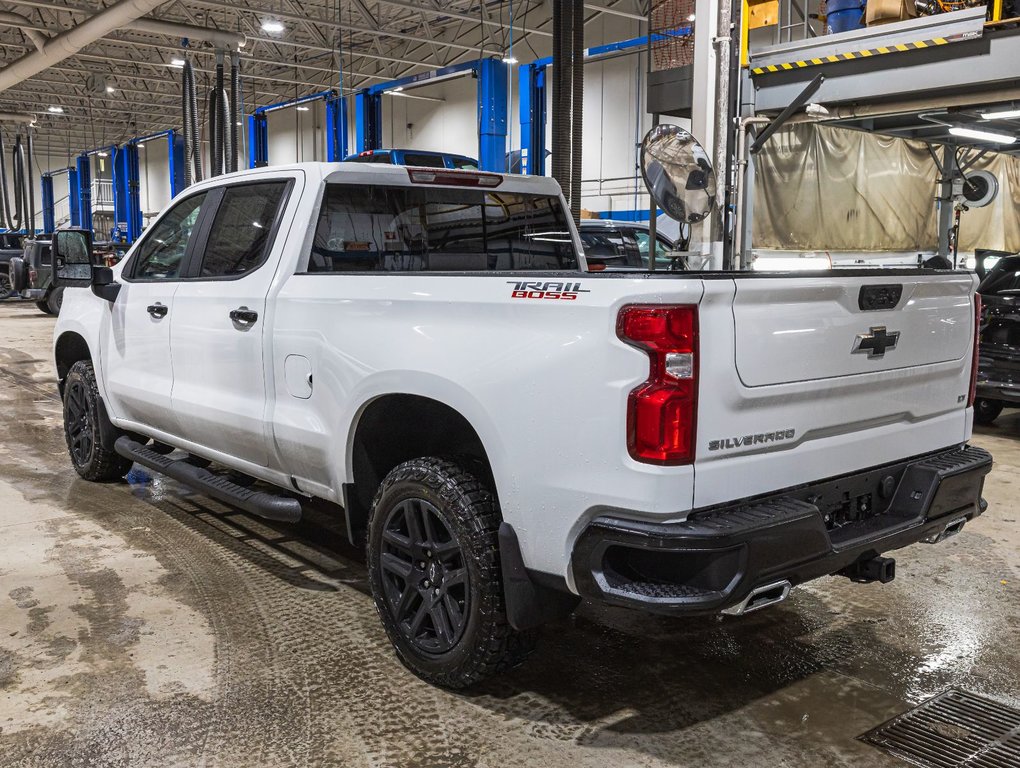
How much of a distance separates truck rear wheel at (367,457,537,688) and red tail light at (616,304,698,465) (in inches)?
25.8

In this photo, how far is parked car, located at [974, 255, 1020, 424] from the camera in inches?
281

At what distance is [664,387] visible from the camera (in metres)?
2.30

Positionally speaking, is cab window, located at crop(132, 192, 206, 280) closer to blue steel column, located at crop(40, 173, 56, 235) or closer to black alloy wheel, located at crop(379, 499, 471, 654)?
black alloy wheel, located at crop(379, 499, 471, 654)

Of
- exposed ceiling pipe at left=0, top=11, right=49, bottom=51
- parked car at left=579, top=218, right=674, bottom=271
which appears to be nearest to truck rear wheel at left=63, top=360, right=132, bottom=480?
parked car at left=579, top=218, right=674, bottom=271

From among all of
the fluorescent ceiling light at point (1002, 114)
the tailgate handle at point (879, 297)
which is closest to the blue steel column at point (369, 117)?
the fluorescent ceiling light at point (1002, 114)

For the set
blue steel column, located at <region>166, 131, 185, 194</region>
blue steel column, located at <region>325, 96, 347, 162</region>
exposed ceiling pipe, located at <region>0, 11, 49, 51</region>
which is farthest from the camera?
blue steel column, located at <region>166, 131, 185, 194</region>

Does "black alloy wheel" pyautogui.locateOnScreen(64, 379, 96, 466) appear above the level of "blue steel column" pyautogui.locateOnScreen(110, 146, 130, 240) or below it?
below

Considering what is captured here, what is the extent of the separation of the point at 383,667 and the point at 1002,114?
9.56 meters

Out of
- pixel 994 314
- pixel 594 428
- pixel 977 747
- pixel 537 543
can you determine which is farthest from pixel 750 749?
pixel 994 314

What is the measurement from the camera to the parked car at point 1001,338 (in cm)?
713

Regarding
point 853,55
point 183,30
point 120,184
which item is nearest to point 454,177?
point 853,55

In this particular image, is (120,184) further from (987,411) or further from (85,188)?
(987,411)

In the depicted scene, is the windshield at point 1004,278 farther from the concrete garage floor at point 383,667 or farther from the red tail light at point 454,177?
the red tail light at point 454,177

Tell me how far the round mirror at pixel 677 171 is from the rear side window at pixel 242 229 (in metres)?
2.61
